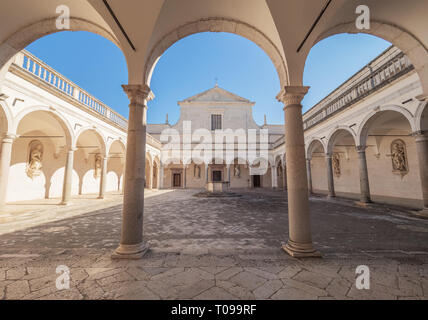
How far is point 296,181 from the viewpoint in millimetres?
3180

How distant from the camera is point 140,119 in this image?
10.9ft

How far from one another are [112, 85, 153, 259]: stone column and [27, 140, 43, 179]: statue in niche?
11036mm

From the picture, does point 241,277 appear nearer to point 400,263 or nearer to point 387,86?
point 400,263

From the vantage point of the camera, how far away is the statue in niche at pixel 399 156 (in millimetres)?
10203

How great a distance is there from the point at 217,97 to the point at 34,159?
21.3m

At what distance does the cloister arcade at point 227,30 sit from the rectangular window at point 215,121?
21.6 meters

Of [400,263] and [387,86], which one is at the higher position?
[387,86]

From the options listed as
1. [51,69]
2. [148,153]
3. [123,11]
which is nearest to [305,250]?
[123,11]

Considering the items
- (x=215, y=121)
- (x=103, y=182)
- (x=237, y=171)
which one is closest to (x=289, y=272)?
(x=103, y=182)

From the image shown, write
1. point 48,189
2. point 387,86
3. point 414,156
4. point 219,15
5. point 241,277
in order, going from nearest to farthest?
point 241,277 → point 219,15 → point 387,86 → point 414,156 → point 48,189

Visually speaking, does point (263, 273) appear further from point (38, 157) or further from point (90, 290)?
point (38, 157)

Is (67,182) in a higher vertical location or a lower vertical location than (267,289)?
higher

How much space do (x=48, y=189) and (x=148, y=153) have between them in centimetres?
773

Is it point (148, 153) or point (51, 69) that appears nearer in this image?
point (51, 69)
